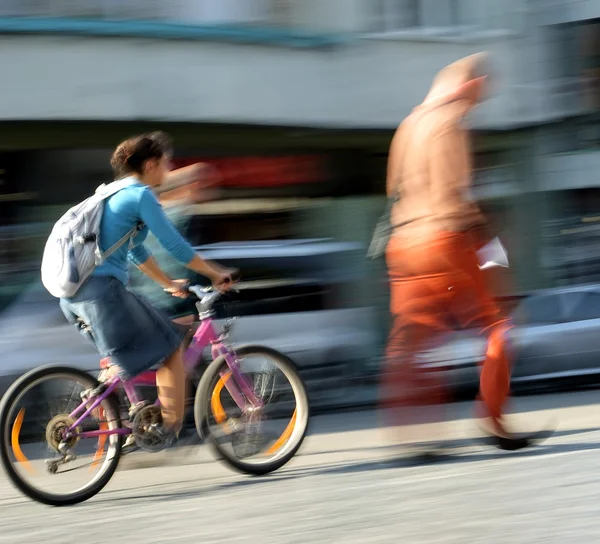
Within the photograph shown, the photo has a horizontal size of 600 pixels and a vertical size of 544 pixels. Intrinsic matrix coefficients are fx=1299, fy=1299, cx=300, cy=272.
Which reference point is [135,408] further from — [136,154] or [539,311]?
[539,311]

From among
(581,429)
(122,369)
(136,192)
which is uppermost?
(136,192)

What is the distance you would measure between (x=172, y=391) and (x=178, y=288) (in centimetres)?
52

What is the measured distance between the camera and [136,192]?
5781 millimetres

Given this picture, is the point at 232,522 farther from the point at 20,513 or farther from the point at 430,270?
the point at 430,270

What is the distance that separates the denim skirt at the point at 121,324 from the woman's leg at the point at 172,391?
6 cm

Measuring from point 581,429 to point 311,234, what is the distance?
575cm

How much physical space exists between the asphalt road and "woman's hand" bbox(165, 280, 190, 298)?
88 cm

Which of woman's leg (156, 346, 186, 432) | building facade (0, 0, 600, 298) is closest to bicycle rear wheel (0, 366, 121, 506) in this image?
woman's leg (156, 346, 186, 432)

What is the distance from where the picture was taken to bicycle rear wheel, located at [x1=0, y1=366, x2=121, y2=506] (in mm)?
5621

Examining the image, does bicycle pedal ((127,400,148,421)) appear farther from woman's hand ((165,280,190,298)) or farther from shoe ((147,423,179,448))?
woman's hand ((165,280,190,298))

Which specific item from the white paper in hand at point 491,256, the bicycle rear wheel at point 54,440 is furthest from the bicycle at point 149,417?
the white paper in hand at point 491,256

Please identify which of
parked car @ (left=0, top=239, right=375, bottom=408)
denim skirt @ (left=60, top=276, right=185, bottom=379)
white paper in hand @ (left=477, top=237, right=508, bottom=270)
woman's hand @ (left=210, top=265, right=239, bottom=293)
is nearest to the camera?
denim skirt @ (left=60, top=276, right=185, bottom=379)

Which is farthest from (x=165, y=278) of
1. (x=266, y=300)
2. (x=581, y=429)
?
(x=266, y=300)

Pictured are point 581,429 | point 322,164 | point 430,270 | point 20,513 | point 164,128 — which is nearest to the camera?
point 20,513
